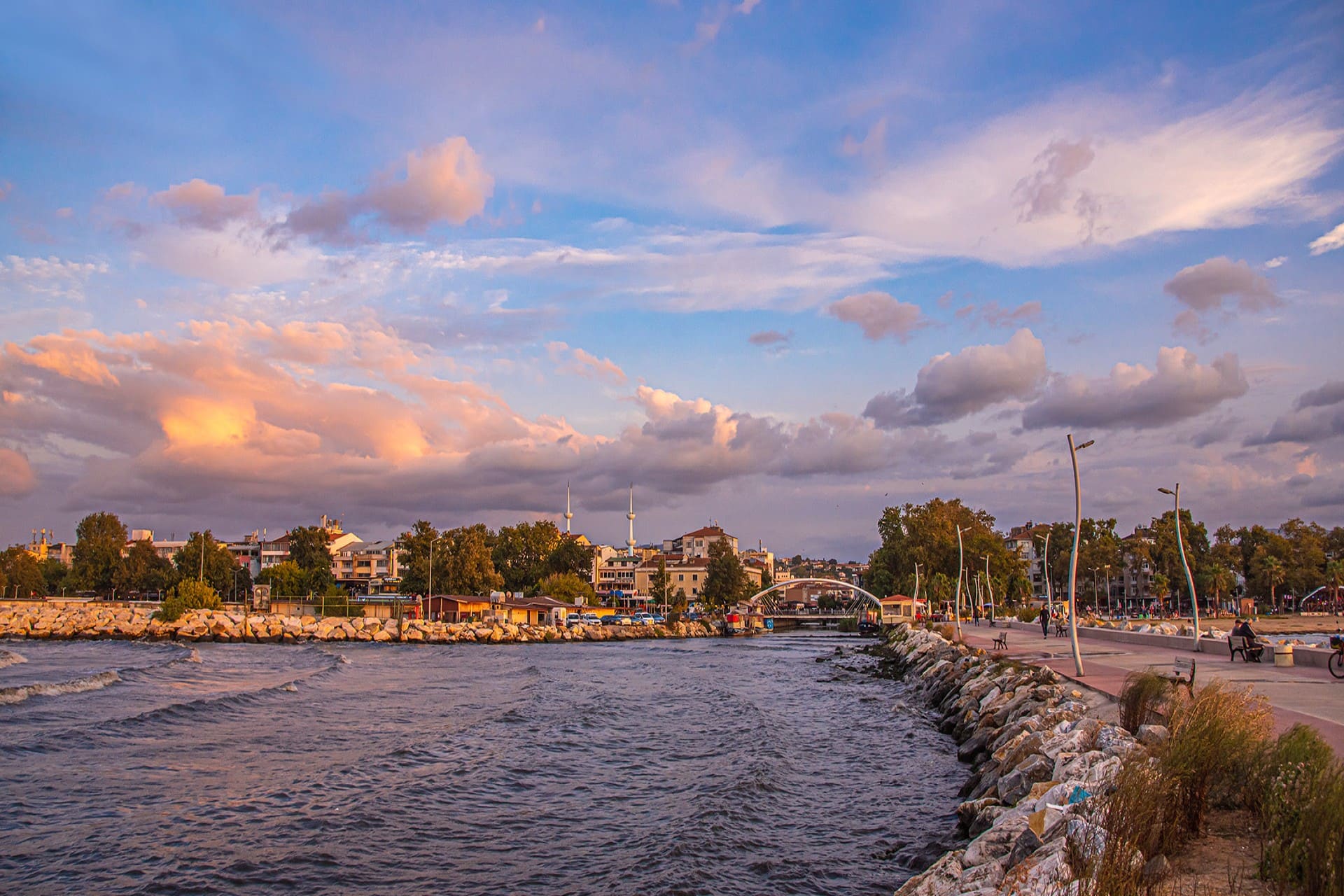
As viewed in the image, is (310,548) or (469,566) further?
(310,548)

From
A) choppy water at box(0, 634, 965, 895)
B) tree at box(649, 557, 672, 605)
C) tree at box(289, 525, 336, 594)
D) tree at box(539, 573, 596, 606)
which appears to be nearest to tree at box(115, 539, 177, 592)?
tree at box(289, 525, 336, 594)

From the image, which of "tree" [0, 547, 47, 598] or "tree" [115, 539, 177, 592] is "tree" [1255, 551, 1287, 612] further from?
"tree" [0, 547, 47, 598]

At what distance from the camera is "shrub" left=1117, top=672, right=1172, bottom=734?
42.9 feet

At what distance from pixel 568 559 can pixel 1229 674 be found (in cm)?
11290

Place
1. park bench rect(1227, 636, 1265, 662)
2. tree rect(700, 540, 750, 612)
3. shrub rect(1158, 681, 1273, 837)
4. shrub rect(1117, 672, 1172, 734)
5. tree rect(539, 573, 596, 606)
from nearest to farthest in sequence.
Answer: shrub rect(1158, 681, 1273, 837)
shrub rect(1117, 672, 1172, 734)
park bench rect(1227, 636, 1265, 662)
tree rect(539, 573, 596, 606)
tree rect(700, 540, 750, 612)

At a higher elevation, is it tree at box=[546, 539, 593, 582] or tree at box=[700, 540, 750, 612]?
tree at box=[546, 539, 593, 582]

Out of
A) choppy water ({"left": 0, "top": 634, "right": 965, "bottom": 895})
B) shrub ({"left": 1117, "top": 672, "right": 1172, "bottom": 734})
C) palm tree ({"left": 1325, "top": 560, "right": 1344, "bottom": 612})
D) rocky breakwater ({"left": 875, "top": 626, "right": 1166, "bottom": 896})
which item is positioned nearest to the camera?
rocky breakwater ({"left": 875, "top": 626, "right": 1166, "bottom": 896})

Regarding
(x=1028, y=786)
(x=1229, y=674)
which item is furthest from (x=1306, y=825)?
(x=1229, y=674)

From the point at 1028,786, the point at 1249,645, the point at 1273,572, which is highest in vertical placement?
the point at 1249,645

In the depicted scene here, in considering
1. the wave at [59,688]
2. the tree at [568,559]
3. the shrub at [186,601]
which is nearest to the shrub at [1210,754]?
the wave at [59,688]

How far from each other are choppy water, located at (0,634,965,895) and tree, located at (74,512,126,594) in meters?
85.5

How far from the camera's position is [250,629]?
2494 inches

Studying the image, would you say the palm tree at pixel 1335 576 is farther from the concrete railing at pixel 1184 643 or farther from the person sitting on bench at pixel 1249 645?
the person sitting on bench at pixel 1249 645

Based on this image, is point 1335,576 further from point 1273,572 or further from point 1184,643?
point 1184,643
